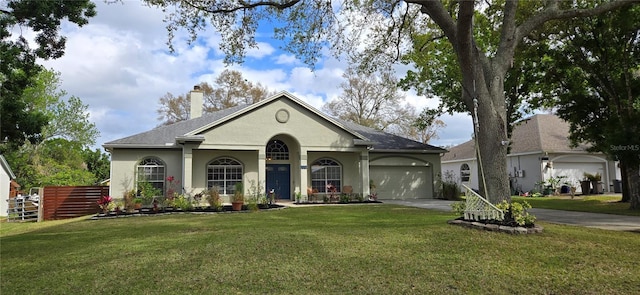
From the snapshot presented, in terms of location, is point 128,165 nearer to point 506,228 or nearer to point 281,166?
point 281,166

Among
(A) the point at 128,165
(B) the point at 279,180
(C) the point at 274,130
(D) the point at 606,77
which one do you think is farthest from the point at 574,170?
(A) the point at 128,165

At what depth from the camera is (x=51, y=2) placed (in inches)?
408

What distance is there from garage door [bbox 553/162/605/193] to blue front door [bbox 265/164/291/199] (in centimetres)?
1835

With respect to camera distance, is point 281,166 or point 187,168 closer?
point 187,168

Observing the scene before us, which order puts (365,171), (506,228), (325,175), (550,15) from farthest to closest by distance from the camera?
(325,175), (365,171), (550,15), (506,228)

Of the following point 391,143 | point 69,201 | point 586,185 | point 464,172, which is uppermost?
point 391,143

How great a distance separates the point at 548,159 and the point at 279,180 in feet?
59.7

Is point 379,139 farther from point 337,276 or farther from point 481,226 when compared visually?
point 337,276

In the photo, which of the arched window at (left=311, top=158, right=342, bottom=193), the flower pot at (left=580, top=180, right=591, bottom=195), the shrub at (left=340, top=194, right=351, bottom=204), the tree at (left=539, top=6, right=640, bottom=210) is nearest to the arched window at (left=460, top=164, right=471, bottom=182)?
the flower pot at (left=580, top=180, right=591, bottom=195)

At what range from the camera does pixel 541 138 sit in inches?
1045

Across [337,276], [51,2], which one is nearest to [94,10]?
[51,2]

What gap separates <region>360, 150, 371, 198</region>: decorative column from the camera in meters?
19.8

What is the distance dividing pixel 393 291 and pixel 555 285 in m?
2.06

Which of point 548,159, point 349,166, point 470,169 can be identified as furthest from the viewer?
point 470,169
